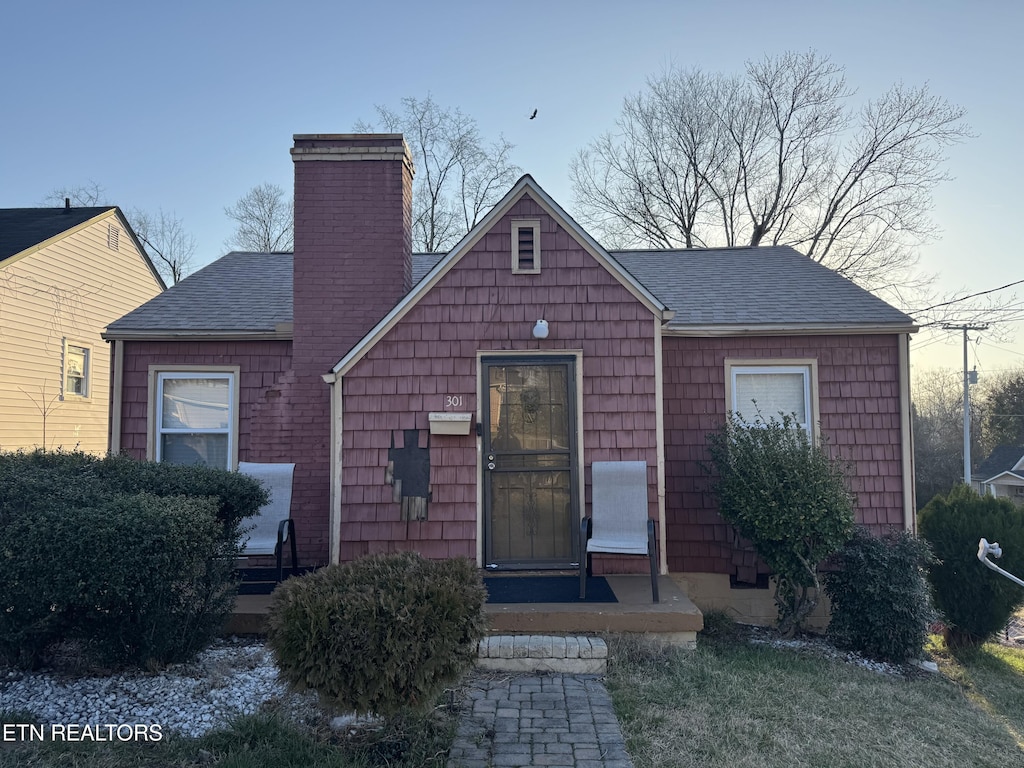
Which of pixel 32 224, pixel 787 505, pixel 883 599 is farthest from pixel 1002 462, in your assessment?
pixel 32 224

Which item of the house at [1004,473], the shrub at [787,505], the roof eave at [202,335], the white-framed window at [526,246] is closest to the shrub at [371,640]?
the shrub at [787,505]

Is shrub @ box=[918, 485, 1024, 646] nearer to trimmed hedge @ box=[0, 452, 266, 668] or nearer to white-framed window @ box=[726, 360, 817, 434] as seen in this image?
white-framed window @ box=[726, 360, 817, 434]

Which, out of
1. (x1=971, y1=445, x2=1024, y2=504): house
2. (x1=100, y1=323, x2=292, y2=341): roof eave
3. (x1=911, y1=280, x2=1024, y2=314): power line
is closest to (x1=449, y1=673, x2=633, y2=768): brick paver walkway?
(x1=100, y1=323, x2=292, y2=341): roof eave

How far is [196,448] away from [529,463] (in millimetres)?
3680

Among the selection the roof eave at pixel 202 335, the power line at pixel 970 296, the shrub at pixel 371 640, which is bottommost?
the shrub at pixel 371 640

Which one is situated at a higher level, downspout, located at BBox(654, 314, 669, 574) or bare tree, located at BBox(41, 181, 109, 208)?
bare tree, located at BBox(41, 181, 109, 208)

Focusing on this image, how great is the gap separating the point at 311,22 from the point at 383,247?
12.7ft

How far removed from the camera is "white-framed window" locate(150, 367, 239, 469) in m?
7.30

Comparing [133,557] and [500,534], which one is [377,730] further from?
[500,534]

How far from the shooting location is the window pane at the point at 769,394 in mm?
7188

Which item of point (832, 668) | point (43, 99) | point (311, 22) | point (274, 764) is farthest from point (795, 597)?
point (43, 99)

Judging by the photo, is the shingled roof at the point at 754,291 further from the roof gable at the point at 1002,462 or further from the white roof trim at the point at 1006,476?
the roof gable at the point at 1002,462

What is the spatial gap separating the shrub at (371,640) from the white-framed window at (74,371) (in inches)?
510

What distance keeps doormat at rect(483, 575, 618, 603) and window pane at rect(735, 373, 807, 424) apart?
251cm
